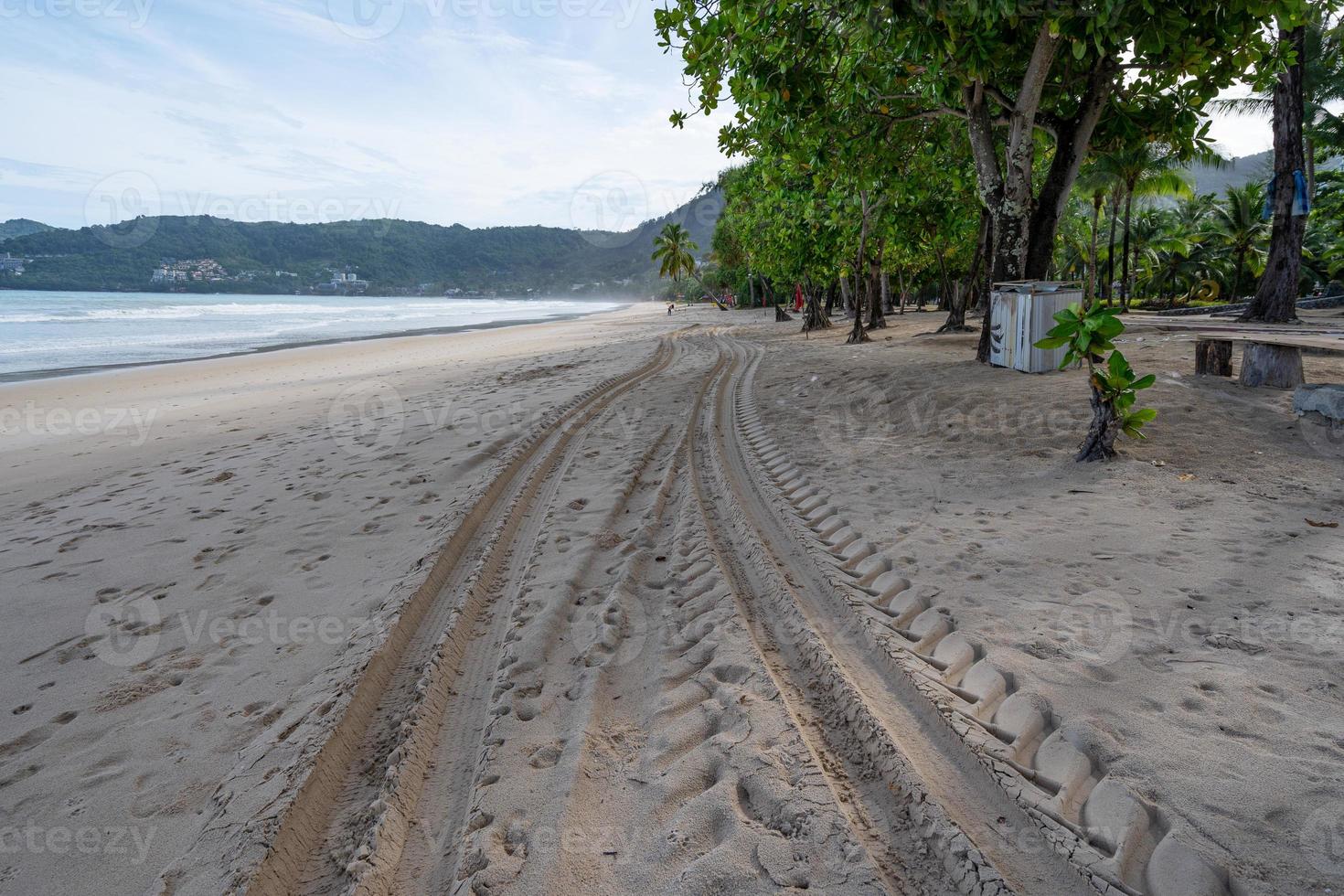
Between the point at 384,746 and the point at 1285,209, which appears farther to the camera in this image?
the point at 1285,209

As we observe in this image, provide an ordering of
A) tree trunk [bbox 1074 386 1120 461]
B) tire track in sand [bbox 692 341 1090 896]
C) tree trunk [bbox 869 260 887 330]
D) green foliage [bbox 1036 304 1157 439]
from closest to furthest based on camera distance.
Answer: tire track in sand [bbox 692 341 1090 896] < green foliage [bbox 1036 304 1157 439] < tree trunk [bbox 1074 386 1120 461] < tree trunk [bbox 869 260 887 330]

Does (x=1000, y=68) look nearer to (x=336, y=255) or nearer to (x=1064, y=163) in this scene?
(x=1064, y=163)

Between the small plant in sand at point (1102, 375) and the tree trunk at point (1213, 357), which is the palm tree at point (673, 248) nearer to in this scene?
the tree trunk at point (1213, 357)

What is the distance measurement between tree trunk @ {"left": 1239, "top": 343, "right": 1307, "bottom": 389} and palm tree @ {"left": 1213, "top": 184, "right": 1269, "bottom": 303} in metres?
27.4

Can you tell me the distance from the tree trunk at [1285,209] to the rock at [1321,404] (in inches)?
467

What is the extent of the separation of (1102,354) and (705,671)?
14.6 ft

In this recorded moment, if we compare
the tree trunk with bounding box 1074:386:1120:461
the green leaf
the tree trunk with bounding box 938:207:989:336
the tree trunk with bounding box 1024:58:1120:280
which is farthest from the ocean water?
the tree trunk with bounding box 938:207:989:336

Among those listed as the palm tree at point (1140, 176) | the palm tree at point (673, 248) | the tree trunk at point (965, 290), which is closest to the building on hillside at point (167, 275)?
the palm tree at point (673, 248)

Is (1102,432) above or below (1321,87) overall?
below

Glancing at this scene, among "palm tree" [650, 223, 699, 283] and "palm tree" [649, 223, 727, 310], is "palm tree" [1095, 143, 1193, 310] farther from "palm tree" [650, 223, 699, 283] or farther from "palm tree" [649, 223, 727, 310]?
"palm tree" [650, 223, 699, 283]

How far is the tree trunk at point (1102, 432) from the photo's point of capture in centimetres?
505

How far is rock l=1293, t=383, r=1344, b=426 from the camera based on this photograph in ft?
16.7

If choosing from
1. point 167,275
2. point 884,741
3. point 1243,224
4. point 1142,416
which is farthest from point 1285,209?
point 167,275

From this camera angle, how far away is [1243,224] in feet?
87.8
